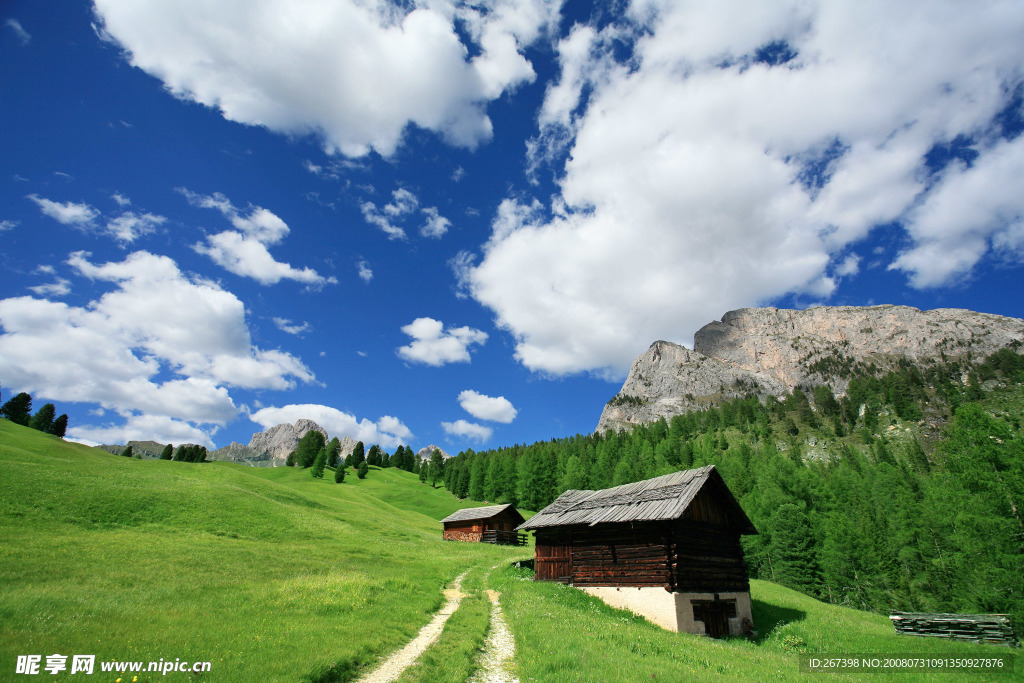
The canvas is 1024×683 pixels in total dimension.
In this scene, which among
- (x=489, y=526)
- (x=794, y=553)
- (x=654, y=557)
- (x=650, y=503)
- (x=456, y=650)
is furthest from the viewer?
(x=489, y=526)

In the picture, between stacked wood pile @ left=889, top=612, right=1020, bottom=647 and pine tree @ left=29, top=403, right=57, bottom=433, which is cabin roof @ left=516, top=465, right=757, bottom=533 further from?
pine tree @ left=29, top=403, right=57, bottom=433

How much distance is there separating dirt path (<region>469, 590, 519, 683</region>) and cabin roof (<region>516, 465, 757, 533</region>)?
384 inches

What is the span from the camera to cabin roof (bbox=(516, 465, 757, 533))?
23.8m

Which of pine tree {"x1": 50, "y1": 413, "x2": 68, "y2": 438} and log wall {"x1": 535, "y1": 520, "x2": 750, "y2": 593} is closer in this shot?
log wall {"x1": 535, "y1": 520, "x2": 750, "y2": 593}

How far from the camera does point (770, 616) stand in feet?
91.2

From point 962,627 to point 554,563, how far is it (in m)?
22.1

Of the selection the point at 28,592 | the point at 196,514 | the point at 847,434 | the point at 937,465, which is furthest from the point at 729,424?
the point at 28,592

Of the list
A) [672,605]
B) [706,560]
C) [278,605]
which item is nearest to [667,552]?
[672,605]

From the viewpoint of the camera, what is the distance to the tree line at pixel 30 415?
90.4 metres

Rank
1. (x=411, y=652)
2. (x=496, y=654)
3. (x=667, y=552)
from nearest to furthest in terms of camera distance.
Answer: (x=411, y=652) < (x=496, y=654) < (x=667, y=552)

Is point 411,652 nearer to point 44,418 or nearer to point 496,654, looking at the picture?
point 496,654

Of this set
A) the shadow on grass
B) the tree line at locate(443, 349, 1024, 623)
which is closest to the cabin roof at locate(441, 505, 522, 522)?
the tree line at locate(443, 349, 1024, 623)

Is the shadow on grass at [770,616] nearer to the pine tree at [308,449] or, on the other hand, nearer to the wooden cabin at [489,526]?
the wooden cabin at [489,526]

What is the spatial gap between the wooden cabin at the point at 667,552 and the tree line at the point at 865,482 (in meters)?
14.1
